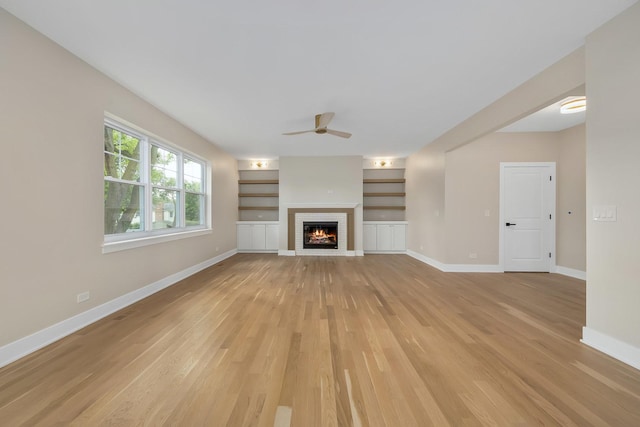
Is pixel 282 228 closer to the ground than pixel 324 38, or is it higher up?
closer to the ground

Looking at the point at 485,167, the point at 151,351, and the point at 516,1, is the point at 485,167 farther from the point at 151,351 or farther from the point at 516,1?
the point at 151,351

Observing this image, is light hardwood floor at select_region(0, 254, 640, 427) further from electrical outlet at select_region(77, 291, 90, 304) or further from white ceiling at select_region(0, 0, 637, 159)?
white ceiling at select_region(0, 0, 637, 159)

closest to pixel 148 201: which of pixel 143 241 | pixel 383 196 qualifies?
pixel 143 241

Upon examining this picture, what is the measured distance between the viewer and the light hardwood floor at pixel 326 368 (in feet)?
4.47

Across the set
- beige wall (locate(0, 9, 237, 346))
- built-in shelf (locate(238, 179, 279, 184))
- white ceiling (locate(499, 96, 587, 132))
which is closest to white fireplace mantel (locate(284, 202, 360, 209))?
built-in shelf (locate(238, 179, 279, 184))

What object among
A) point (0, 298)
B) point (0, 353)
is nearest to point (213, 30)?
point (0, 298)

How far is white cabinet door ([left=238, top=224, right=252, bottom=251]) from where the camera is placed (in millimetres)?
6945

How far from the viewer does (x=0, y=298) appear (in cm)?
179

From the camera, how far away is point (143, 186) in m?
3.45

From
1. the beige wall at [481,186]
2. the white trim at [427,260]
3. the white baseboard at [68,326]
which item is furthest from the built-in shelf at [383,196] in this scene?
the white baseboard at [68,326]

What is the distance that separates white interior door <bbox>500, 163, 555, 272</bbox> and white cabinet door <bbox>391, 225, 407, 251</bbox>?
2.43m

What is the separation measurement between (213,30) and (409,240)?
6.13m

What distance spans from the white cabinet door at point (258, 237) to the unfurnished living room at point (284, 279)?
275 cm

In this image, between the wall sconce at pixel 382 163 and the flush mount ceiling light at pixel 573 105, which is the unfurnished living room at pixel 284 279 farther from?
the wall sconce at pixel 382 163
